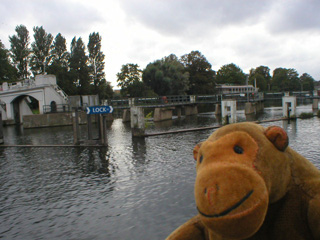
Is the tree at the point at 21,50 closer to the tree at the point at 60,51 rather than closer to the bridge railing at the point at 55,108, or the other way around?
the tree at the point at 60,51

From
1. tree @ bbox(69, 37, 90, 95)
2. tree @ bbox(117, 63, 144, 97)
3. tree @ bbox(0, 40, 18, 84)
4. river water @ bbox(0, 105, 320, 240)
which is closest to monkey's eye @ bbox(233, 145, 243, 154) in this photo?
river water @ bbox(0, 105, 320, 240)

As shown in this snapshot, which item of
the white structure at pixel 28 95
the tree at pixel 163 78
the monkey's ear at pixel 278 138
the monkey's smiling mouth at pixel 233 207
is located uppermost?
the tree at pixel 163 78

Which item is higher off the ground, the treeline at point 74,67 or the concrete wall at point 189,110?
the treeline at point 74,67

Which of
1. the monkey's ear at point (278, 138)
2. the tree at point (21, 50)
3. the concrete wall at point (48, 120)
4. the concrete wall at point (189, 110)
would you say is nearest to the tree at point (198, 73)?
the concrete wall at point (189, 110)

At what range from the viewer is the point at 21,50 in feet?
207

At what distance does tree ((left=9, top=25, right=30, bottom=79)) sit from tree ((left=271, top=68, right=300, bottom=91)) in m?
111

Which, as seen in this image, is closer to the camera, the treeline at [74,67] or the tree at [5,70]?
the tree at [5,70]

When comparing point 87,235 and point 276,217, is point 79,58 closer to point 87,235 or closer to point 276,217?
point 87,235

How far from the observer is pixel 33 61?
2375 inches

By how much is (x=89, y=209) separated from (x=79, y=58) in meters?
54.8

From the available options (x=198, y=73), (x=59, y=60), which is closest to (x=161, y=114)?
(x=59, y=60)

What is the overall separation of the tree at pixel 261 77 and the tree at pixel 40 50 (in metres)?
102

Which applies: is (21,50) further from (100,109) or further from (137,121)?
(100,109)

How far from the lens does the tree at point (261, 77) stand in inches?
5423
